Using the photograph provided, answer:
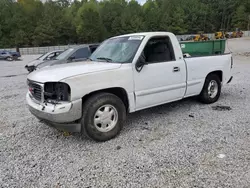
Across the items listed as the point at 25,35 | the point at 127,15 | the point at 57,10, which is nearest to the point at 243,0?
the point at 127,15

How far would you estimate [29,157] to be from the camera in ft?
10.8

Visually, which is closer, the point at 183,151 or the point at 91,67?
the point at 183,151

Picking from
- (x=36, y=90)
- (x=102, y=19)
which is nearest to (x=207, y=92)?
(x=36, y=90)

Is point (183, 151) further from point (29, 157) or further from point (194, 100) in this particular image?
point (194, 100)

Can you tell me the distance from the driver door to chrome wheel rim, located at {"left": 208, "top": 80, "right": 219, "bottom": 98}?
1.09 metres

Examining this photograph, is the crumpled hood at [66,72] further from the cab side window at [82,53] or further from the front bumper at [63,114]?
the cab side window at [82,53]

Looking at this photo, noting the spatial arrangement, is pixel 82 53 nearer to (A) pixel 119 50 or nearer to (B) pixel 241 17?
(A) pixel 119 50

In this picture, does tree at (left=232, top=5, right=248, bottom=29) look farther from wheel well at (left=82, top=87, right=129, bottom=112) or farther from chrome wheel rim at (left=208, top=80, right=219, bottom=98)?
wheel well at (left=82, top=87, right=129, bottom=112)

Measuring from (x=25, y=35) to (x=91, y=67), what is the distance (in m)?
63.1

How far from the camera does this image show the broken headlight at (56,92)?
10.7 feet

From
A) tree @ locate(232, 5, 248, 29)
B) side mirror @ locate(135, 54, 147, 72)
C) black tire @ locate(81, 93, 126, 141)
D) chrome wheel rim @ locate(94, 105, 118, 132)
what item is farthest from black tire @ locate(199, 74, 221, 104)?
tree @ locate(232, 5, 248, 29)

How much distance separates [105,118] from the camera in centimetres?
364

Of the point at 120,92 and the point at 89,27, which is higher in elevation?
the point at 89,27

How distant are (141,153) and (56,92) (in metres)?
1.51
